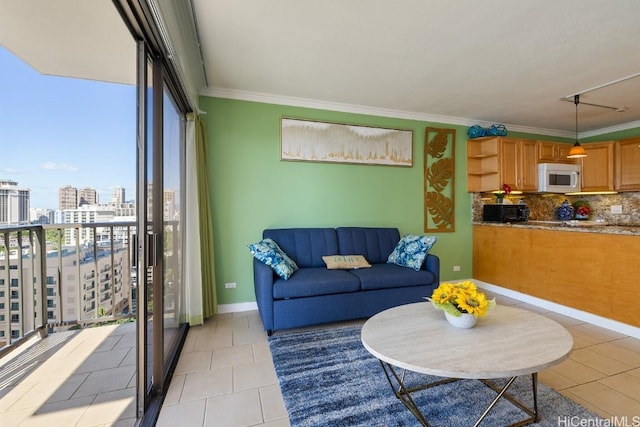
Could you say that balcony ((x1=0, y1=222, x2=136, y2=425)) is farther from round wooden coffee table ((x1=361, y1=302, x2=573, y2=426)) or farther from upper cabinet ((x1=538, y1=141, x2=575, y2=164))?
upper cabinet ((x1=538, y1=141, x2=575, y2=164))

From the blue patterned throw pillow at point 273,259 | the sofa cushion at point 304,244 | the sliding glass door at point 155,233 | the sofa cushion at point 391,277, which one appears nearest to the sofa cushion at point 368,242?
the sofa cushion at point 304,244

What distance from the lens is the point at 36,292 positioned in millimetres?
2102

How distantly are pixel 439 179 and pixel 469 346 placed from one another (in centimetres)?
308

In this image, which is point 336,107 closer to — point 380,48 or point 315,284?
point 380,48

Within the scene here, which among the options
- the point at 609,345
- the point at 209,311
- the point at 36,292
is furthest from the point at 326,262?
the point at 609,345

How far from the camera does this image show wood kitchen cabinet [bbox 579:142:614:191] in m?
4.23

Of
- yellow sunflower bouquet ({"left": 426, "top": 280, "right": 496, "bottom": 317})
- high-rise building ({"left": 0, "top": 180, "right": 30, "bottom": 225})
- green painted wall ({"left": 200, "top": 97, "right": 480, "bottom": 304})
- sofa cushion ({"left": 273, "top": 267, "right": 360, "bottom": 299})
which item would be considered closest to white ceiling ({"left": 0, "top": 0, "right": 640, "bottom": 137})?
green painted wall ({"left": 200, "top": 97, "right": 480, "bottom": 304})

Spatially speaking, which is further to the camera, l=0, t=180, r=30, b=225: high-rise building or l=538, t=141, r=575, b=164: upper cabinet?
l=538, t=141, r=575, b=164: upper cabinet

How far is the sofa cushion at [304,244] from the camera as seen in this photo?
3.20 meters

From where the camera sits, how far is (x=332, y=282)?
271cm

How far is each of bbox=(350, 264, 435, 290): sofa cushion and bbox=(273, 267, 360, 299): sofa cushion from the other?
4.1 inches

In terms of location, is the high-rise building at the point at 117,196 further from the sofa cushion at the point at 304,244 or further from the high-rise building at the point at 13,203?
the sofa cushion at the point at 304,244

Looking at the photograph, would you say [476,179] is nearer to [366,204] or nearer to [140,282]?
[366,204]

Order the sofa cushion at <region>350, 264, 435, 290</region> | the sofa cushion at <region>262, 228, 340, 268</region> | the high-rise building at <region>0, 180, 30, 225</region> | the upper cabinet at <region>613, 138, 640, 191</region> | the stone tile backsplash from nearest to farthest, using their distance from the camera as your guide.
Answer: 1. the high-rise building at <region>0, 180, 30, 225</region>
2. the sofa cushion at <region>350, 264, 435, 290</region>
3. the sofa cushion at <region>262, 228, 340, 268</region>
4. the upper cabinet at <region>613, 138, 640, 191</region>
5. the stone tile backsplash
